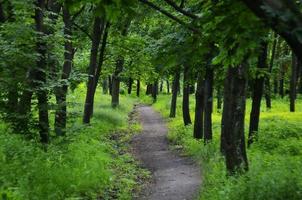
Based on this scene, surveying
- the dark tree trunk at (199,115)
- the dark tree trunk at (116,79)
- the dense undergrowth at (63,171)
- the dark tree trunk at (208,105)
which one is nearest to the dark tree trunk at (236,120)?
the dense undergrowth at (63,171)

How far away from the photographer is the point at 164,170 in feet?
47.3

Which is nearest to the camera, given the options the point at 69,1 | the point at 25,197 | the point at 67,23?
the point at 69,1

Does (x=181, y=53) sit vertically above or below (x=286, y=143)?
above

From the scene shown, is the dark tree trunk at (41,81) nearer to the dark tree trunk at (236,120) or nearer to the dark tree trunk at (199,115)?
the dark tree trunk at (236,120)

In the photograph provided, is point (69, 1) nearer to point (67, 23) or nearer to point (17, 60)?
point (17, 60)

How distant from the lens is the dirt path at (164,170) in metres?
11.2

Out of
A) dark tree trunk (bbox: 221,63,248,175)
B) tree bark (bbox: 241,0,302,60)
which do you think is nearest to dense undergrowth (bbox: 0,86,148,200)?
dark tree trunk (bbox: 221,63,248,175)

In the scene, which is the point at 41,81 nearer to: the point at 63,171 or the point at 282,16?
the point at 63,171

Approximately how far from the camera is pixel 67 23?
17344mm

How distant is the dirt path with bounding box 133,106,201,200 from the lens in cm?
1116

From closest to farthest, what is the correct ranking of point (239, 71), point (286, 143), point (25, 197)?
1. point (25, 197)
2. point (239, 71)
3. point (286, 143)

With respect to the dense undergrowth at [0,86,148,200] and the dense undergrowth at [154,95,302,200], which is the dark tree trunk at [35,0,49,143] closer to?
the dense undergrowth at [0,86,148,200]

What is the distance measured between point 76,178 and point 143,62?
47.4ft

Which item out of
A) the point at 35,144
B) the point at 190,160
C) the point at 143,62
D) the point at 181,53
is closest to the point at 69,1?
the point at 181,53
